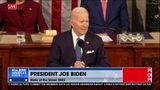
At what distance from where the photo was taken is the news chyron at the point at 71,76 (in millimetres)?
2422

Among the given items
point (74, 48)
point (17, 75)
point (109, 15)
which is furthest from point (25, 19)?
point (17, 75)

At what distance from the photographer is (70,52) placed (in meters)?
3.61

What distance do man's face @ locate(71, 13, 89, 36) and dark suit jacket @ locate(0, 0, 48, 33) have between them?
228cm

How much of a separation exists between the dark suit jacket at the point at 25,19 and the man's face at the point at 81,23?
7.49ft

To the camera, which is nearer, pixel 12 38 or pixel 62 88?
pixel 62 88

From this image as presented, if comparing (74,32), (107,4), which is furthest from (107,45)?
(107,4)

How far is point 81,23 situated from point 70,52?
263 millimetres

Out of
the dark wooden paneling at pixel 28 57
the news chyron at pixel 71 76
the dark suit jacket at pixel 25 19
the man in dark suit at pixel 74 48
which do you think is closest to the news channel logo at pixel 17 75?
the news chyron at pixel 71 76

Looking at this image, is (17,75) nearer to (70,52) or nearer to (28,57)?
(70,52)

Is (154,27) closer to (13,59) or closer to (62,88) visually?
(13,59)

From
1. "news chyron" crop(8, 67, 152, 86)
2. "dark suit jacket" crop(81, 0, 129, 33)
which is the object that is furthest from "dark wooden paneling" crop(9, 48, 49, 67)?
"news chyron" crop(8, 67, 152, 86)

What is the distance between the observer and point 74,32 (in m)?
3.68

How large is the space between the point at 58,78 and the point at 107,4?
350 cm

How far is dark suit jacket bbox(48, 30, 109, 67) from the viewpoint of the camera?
3.59 meters
